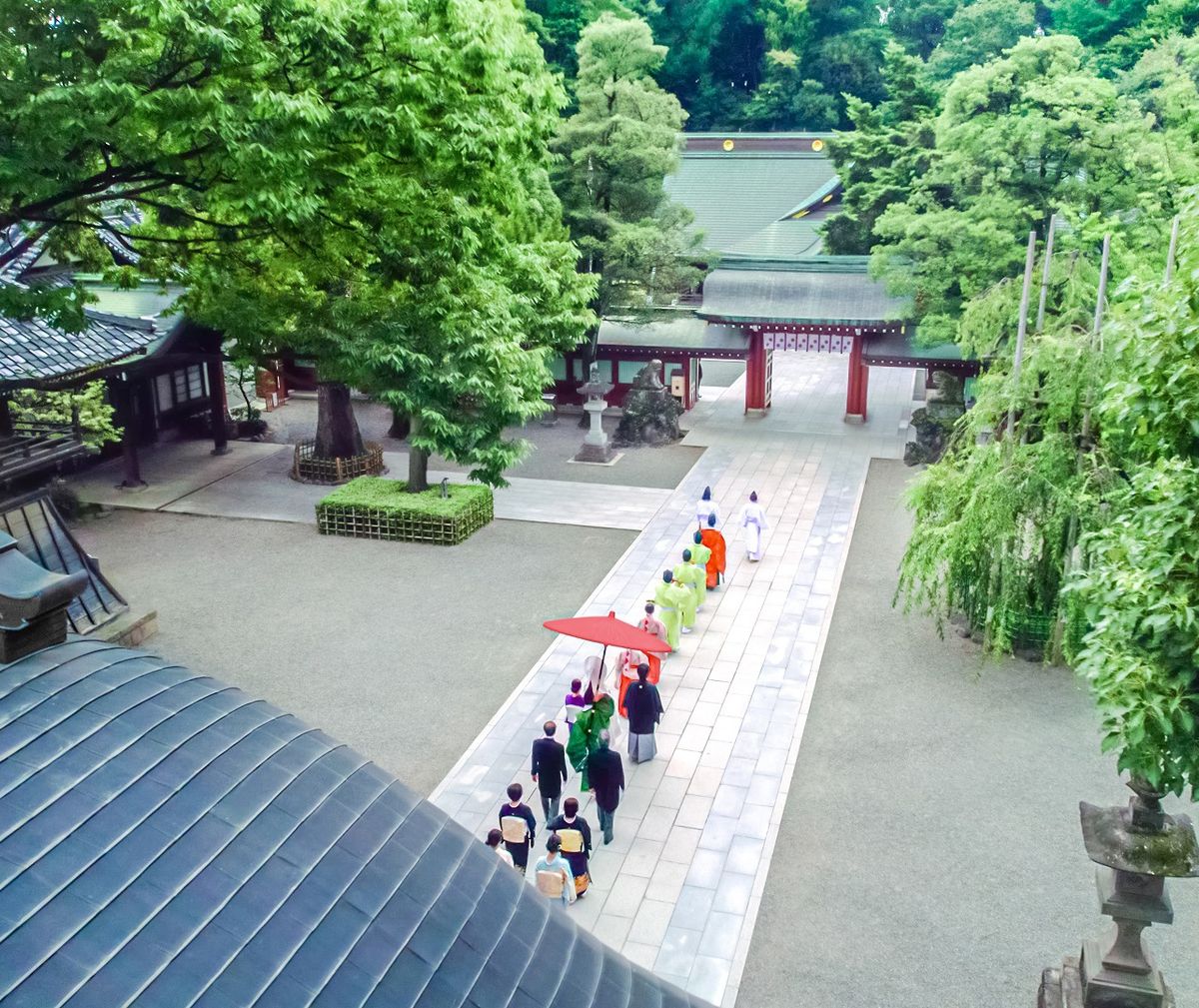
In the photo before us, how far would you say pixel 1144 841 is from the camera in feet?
24.8

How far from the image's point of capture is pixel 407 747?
1273 centimetres

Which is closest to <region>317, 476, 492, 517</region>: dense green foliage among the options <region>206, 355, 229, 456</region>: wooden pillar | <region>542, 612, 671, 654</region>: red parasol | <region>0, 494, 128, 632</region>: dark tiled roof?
<region>0, 494, 128, 632</region>: dark tiled roof

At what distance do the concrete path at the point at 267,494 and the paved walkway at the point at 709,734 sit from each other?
974 mm

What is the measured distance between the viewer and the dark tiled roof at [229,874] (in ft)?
14.2

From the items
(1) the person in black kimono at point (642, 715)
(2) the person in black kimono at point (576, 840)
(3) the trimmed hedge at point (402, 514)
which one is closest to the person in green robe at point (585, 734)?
(1) the person in black kimono at point (642, 715)

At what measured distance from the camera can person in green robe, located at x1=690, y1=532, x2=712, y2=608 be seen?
15.5m

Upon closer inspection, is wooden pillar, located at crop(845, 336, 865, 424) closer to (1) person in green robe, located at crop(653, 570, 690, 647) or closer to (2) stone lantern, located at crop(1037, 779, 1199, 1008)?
(1) person in green robe, located at crop(653, 570, 690, 647)

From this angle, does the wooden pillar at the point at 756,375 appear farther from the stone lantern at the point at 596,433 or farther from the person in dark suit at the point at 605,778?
the person in dark suit at the point at 605,778

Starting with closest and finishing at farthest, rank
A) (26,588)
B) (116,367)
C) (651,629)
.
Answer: (26,588), (651,629), (116,367)

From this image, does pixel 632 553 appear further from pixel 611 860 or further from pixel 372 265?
pixel 611 860

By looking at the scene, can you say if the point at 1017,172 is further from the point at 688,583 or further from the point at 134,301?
the point at 134,301

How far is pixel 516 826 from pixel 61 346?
13264mm

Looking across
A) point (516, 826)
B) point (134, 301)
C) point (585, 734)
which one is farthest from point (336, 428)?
point (516, 826)

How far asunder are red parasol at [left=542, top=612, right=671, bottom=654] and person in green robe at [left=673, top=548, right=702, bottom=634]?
2.82 metres
